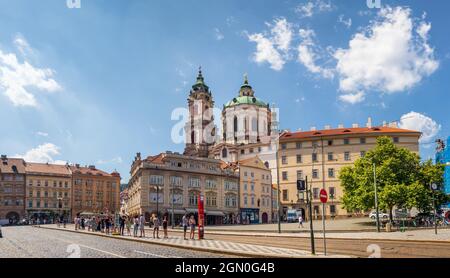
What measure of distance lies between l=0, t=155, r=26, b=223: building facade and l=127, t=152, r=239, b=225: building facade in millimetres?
31097

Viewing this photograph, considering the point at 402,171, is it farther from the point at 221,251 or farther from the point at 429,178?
the point at 221,251

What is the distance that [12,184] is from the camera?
97438mm

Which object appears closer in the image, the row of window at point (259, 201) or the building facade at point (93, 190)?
the row of window at point (259, 201)

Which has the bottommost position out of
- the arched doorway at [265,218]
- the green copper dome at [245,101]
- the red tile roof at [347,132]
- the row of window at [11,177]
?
the arched doorway at [265,218]

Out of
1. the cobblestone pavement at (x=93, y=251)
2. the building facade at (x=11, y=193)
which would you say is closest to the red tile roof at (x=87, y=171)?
the building facade at (x=11, y=193)

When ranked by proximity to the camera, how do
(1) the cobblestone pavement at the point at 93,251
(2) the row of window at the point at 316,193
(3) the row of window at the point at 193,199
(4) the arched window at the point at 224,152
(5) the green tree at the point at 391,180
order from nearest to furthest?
(1) the cobblestone pavement at the point at 93,251, (5) the green tree at the point at 391,180, (3) the row of window at the point at 193,199, (2) the row of window at the point at 316,193, (4) the arched window at the point at 224,152

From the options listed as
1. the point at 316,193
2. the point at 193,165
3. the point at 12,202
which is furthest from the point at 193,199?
the point at 12,202

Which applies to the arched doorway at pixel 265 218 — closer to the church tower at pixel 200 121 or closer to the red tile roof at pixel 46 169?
the church tower at pixel 200 121

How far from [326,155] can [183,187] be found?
29.7 meters

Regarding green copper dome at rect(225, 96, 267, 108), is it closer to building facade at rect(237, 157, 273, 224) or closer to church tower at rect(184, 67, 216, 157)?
church tower at rect(184, 67, 216, 157)

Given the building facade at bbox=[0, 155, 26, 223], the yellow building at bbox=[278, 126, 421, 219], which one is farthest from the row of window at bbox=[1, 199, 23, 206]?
the yellow building at bbox=[278, 126, 421, 219]

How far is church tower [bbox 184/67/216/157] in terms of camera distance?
402 ft

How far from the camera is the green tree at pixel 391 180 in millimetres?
47875
